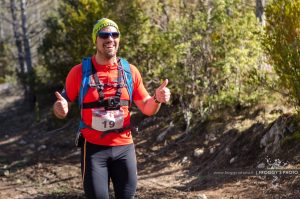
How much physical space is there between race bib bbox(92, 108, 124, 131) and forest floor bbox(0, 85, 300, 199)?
3.10 metres

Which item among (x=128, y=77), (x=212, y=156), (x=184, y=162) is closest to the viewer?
(x=128, y=77)

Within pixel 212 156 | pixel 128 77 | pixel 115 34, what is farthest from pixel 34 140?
pixel 115 34

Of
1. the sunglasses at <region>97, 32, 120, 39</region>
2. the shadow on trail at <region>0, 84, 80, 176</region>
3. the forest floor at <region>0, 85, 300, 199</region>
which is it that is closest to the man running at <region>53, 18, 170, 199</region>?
the sunglasses at <region>97, 32, 120, 39</region>

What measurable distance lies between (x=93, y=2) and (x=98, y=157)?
10561 mm

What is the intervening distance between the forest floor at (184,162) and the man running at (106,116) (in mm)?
2984

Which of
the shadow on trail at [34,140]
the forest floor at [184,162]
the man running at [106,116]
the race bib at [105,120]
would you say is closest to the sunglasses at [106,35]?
the man running at [106,116]

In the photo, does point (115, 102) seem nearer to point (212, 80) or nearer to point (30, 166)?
point (212, 80)

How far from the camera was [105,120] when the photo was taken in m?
3.83

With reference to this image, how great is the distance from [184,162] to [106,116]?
5920 mm

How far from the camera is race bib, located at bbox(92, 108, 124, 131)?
151 inches

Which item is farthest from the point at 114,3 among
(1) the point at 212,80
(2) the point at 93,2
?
(1) the point at 212,80

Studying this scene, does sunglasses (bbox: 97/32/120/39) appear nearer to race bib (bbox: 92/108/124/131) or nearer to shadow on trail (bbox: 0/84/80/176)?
race bib (bbox: 92/108/124/131)

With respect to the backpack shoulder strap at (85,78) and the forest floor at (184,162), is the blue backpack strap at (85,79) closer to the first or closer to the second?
the backpack shoulder strap at (85,78)

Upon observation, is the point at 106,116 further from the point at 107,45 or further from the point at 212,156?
the point at 212,156
